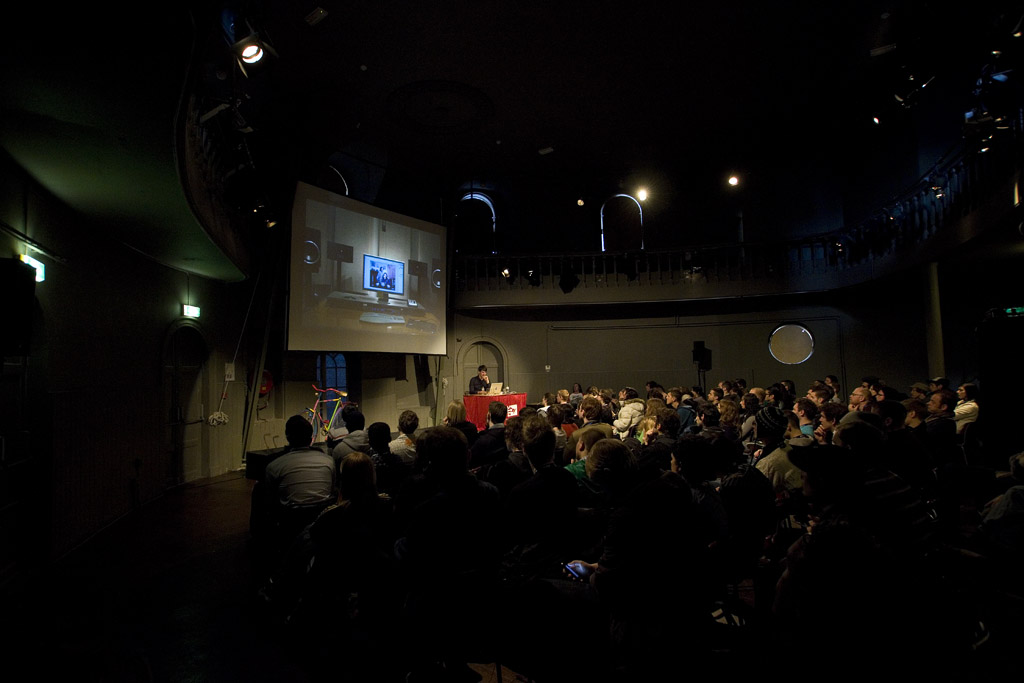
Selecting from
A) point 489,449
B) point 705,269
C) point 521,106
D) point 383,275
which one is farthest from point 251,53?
point 705,269

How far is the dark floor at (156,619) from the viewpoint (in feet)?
9.58

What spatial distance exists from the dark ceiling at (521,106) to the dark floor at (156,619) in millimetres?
3236

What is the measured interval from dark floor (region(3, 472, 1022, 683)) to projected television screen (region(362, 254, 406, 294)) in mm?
4930

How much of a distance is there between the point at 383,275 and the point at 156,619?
22.5 feet

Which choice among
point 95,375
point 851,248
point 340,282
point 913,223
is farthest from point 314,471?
point 851,248

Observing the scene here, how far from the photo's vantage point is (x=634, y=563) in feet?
6.82

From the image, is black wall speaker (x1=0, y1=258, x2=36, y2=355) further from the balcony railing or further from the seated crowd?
the balcony railing

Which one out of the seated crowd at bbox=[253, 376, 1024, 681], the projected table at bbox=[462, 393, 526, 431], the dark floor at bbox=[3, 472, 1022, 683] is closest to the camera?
the seated crowd at bbox=[253, 376, 1024, 681]

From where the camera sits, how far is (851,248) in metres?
10.6

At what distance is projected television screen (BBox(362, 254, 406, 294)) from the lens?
30.5ft

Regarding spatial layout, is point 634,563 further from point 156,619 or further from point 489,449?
point 156,619

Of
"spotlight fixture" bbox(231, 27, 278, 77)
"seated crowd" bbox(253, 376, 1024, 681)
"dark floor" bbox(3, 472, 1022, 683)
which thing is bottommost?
"dark floor" bbox(3, 472, 1022, 683)

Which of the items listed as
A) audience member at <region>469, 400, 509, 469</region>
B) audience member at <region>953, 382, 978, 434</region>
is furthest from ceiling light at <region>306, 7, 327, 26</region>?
audience member at <region>953, 382, 978, 434</region>

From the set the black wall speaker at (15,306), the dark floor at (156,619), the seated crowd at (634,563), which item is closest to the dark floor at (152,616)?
the dark floor at (156,619)
